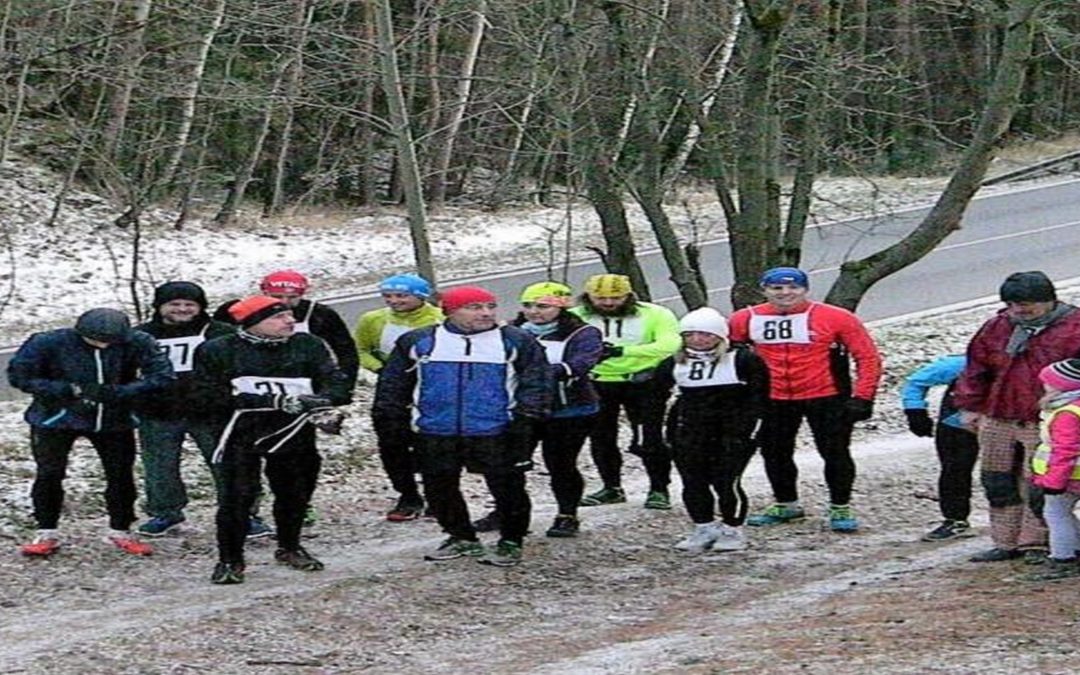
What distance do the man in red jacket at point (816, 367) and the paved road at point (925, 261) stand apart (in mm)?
8509

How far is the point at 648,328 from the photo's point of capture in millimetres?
10914

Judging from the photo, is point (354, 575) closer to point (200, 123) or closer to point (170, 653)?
point (170, 653)

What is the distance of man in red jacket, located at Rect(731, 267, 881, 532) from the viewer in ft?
33.1

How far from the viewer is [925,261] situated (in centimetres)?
2547

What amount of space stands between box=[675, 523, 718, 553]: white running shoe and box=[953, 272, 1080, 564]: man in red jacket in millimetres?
1553

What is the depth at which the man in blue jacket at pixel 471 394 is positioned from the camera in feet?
29.6

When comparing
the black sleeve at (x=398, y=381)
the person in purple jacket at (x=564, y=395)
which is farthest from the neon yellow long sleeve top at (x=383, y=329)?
the black sleeve at (x=398, y=381)

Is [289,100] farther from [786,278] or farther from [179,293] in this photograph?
[786,278]

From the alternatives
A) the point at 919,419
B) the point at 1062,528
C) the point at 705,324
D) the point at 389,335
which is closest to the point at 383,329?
the point at 389,335

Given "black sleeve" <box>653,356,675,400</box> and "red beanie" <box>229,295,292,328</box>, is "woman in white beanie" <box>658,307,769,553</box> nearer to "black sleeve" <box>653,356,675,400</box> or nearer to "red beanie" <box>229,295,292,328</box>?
"black sleeve" <box>653,356,675,400</box>

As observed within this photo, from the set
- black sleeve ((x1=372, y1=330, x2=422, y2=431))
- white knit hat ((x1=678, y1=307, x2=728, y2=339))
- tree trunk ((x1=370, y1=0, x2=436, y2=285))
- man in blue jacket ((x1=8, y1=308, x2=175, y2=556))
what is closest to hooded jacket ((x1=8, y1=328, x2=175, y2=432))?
man in blue jacket ((x1=8, y1=308, x2=175, y2=556))

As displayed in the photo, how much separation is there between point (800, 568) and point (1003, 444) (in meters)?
1.40

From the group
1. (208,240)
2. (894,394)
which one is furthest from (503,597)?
(208,240)

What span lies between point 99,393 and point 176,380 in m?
0.48
